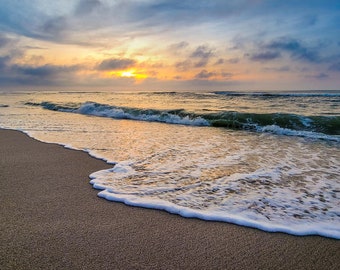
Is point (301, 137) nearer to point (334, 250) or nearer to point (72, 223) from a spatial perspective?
point (334, 250)

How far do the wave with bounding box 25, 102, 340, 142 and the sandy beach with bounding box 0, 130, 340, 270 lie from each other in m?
7.33

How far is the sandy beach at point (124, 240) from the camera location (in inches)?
85.2

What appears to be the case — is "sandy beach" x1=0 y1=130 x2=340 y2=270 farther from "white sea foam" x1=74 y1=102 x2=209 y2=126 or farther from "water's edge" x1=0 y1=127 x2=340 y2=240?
"white sea foam" x1=74 y1=102 x2=209 y2=126

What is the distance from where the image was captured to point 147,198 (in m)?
3.43

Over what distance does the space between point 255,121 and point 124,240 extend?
1009cm

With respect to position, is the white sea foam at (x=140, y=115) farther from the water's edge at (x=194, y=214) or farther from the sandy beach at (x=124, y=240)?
the sandy beach at (x=124, y=240)

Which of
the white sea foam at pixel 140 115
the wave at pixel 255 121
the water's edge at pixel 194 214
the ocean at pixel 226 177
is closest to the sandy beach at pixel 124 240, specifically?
the water's edge at pixel 194 214

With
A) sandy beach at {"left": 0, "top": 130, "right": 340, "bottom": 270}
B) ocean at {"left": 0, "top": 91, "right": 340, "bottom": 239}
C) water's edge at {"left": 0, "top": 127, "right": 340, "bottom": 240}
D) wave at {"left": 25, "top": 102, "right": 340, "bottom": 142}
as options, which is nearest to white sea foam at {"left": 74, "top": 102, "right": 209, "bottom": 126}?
wave at {"left": 25, "top": 102, "right": 340, "bottom": 142}

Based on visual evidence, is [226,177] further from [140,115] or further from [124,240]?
[140,115]

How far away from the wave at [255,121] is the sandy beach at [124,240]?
24.0ft

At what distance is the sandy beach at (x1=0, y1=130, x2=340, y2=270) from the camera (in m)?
2.16

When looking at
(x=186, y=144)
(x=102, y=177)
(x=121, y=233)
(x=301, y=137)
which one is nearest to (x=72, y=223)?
(x=121, y=233)

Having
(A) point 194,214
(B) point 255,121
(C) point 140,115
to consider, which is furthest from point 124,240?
(C) point 140,115

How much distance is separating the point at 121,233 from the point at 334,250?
185 cm
